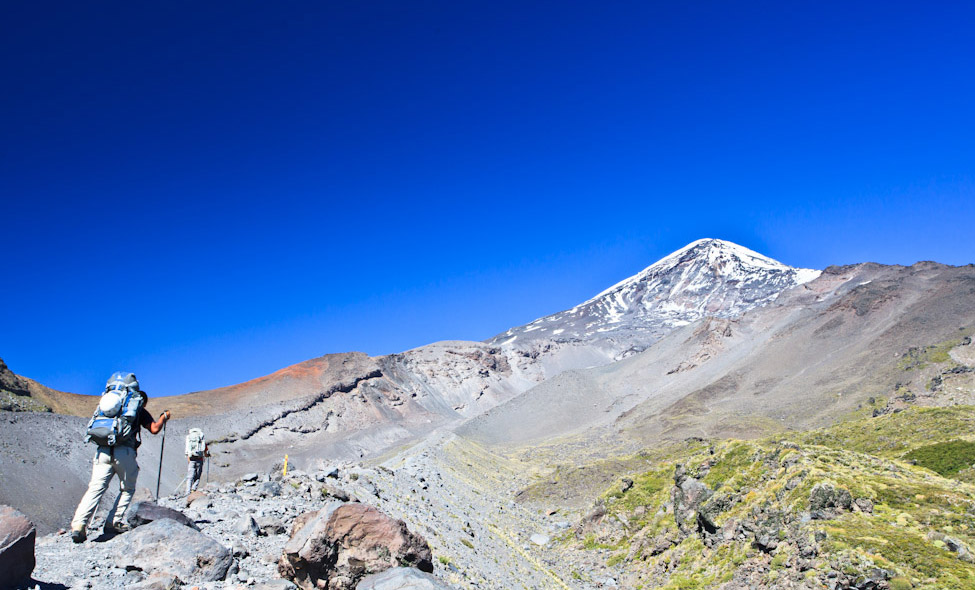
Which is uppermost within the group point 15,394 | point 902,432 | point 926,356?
point 15,394

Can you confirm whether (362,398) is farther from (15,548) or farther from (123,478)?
(15,548)

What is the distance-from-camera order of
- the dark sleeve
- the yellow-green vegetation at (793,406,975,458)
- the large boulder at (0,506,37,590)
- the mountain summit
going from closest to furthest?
1. the large boulder at (0,506,37,590)
2. the dark sleeve
3. the yellow-green vegetation at (793,406,975,458)
4. the mountain summit

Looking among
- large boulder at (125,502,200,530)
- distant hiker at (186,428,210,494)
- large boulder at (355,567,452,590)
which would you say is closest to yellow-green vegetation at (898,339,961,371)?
large boulder at (355,567,452,590)

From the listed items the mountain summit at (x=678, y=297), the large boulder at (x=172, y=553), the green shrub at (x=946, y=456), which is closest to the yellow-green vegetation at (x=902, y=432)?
the green shrub at (x=946, y=456)

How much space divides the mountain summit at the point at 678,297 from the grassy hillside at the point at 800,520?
388 ft

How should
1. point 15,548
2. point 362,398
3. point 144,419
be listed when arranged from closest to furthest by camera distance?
point 15,548
point 144,419
point 362,398

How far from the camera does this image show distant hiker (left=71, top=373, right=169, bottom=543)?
20.6 ft

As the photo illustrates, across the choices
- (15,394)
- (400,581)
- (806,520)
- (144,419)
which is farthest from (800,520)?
(15,394)

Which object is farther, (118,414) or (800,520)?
(800,520)

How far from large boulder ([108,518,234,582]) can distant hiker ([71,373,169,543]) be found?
0.40 metres

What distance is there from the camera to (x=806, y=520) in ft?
37.3

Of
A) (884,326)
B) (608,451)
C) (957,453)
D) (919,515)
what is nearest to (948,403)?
(957,453)

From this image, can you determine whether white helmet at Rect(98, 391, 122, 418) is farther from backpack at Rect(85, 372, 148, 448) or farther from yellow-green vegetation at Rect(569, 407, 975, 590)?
yellow-green vegetation at Rect(569, 407, 975, 590)

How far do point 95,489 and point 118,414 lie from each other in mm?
851
